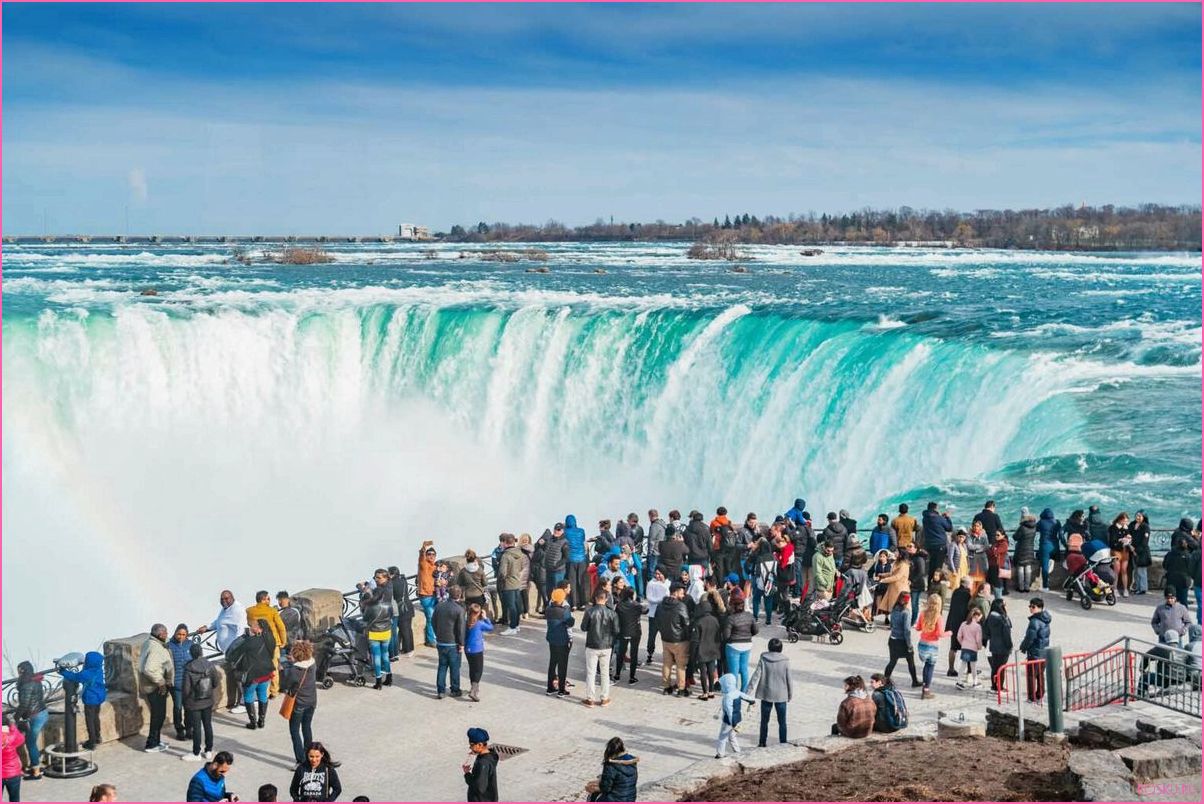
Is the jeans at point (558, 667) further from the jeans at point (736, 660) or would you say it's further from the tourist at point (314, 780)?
the tourist at point (314, 780)

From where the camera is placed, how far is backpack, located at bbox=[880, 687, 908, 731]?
11492mm

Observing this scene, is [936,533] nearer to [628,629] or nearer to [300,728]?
[628,629]

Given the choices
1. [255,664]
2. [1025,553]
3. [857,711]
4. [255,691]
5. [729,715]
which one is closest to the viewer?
[857,711]

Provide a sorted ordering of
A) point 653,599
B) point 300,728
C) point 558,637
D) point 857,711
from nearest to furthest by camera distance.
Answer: point 857,711 < point 300,728 < point 558,637 < point 653,599

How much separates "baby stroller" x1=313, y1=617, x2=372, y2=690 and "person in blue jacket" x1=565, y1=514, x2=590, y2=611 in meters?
2.96

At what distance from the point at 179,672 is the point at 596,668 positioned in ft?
13.4

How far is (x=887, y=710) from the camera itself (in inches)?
452

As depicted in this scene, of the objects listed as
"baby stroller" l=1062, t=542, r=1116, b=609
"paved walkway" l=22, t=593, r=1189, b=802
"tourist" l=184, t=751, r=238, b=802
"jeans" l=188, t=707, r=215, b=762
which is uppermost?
"tourist" l=184, t=751, r=238, b=802

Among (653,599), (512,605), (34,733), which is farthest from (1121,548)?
(34,733)

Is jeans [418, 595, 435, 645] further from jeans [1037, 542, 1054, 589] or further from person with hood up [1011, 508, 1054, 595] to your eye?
jeans [1037, 542, 1054, 589]

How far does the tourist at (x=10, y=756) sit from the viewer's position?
414 inches

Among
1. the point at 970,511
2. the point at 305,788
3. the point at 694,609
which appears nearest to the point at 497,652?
the point at 694,609

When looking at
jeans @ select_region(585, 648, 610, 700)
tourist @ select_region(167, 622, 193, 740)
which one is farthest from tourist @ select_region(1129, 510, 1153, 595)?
tourist @ select_region(167, 622, 193, 740)

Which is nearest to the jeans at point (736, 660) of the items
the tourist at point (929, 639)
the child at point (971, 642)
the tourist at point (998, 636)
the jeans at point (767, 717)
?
the jeans at point (767, 717)
